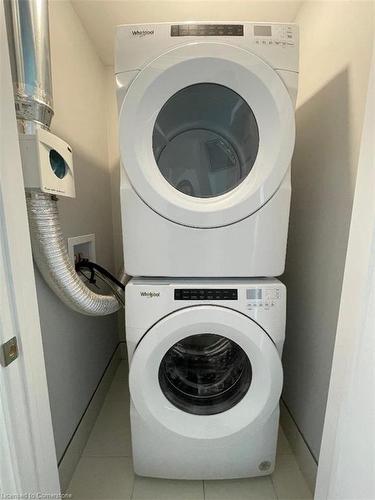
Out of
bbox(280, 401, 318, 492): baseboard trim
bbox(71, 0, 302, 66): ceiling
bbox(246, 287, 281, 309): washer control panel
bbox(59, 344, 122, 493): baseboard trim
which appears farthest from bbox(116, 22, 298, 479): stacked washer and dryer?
bbox(71, 0, 302, 66): ceiling

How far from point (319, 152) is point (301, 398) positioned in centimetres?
113

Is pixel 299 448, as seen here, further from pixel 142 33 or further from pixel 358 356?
pixel 142 33

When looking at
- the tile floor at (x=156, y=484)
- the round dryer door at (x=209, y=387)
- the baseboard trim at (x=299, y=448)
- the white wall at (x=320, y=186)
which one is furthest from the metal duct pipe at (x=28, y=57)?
the baseboard trim at (x=299, y=448)

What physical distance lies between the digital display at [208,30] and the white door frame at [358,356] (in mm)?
481

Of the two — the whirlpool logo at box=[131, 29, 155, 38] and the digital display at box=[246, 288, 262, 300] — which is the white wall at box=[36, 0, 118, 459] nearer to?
the whirlpool logo at box=[131, 29, 155, 38]

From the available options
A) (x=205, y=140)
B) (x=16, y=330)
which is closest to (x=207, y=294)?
(x=16, y=330)

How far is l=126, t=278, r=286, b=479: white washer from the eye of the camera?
2.96 feet

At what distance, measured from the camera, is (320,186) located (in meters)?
1.06

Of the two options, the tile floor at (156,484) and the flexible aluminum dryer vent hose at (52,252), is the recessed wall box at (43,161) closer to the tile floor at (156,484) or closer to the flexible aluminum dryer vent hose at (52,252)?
the flexible aluminum dryer vent hose at (52,252)

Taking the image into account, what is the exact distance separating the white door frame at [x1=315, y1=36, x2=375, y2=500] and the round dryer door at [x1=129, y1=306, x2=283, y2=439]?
0.87 feet

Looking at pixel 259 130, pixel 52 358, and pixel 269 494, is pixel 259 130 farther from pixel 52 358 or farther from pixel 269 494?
pixel 269 494

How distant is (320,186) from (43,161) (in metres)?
1.06

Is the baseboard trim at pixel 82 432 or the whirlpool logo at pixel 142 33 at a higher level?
the whirlpool logo at pixel 142 33

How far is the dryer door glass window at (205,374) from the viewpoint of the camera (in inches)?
40.1
